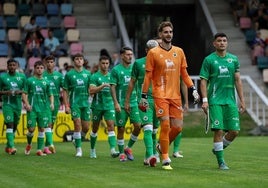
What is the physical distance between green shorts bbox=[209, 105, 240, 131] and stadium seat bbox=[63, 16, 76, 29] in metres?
21.0

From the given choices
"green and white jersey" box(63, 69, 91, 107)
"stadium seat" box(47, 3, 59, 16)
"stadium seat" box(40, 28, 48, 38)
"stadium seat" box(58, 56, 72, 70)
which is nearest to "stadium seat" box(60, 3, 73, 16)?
"stadium seat" box(47, 3, 59, 16)

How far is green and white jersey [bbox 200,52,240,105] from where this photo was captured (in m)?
14.3

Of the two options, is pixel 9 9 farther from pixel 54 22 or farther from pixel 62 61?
pixel 62 61

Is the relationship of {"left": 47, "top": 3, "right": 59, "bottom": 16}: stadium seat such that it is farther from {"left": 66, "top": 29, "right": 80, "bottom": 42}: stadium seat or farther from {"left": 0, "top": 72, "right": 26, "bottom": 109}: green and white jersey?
{"left": 0, "top": 72, "right": 26, "bottom": 109}: green and white jersey

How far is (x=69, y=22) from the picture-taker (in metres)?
34.8

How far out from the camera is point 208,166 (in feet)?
48.7

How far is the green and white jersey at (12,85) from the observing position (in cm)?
1984

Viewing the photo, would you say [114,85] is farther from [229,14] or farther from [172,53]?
[229,14]

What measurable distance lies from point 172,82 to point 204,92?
597 millimetres

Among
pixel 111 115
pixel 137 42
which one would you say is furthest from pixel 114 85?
pixel 137 42

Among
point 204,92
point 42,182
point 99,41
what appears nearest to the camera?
point 42,182

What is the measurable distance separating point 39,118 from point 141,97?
5.66 meters

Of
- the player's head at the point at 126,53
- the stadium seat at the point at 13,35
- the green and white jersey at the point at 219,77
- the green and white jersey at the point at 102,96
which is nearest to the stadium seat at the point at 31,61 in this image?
the stadium seat at the point at 13,35

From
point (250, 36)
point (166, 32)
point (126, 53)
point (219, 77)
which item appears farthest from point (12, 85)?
point (250, 36)
